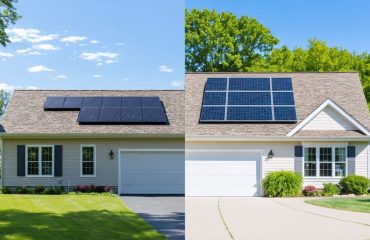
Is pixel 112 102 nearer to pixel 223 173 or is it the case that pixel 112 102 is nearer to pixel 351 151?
pixel 223 173

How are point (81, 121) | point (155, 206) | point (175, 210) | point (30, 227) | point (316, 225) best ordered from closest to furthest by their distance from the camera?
point (30, 227), point (316, 225), point (175, 210), point (155, 206), point (81, 121)

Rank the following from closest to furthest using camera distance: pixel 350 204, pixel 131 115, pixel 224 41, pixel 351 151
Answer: pixel 350 204 < pixel 351 151 < pixel 131 115 < pixel 224 41

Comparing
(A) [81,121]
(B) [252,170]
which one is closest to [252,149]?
(B) [252,170]

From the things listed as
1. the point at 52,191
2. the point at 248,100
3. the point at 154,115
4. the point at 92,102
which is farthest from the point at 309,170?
Answer: the point at 92,102

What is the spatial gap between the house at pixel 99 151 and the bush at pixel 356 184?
6.50 m

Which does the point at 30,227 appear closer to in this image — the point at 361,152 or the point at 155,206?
the point at 155,206

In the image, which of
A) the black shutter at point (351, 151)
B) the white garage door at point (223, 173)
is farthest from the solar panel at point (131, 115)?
the black shutter at point (351, 151)

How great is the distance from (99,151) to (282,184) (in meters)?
7.54

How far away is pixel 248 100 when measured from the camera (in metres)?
23.9

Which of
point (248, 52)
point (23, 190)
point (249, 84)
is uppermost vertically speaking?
point (248, 52)

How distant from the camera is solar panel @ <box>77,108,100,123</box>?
2302 cm

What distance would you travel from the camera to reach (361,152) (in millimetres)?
21094

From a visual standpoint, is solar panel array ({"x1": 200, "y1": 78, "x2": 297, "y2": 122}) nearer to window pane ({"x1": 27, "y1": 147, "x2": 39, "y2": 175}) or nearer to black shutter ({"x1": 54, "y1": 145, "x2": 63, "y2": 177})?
black shutter ({"x1": 54, "y1": 145, "x2": 63, "y2": 177})

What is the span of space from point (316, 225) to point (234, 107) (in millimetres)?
12020
